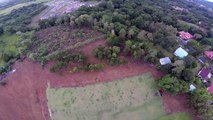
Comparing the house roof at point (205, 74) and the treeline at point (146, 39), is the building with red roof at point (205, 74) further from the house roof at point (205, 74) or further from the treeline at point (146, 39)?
the treeline at point (146, 39)

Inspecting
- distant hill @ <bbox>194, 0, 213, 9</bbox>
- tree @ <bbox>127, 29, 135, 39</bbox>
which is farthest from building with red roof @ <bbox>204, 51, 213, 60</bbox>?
distant hill @ <bbox>194, 0, 213, 9</bbox>

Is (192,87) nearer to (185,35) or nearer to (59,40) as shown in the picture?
(185,35)

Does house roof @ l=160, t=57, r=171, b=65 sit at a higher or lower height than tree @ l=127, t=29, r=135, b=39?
lower

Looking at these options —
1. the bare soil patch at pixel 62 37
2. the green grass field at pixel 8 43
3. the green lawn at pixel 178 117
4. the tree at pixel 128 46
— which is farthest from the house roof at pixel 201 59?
the green grass field at pixel 8 43

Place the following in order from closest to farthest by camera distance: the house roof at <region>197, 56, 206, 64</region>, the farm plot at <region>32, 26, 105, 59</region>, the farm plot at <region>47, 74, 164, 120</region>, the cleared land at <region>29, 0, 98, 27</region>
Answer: the farm plot at <region>47, 74, 164, 120</region> < the farm plot at <region>32, 26, 105, 59</region> < the house roof at <region>197, 56, 206, 64</region> < the cleared land at <region>29, 0, 98, 27</region>

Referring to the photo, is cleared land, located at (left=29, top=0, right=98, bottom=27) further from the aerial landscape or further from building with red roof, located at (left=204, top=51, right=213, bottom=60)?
building with red roof, located at (left=204, top=51, right=213, bottom=60)

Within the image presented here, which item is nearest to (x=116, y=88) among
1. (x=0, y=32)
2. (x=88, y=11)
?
(x=88, y=11)

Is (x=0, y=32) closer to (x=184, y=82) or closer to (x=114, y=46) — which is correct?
(x=114, y=46)
